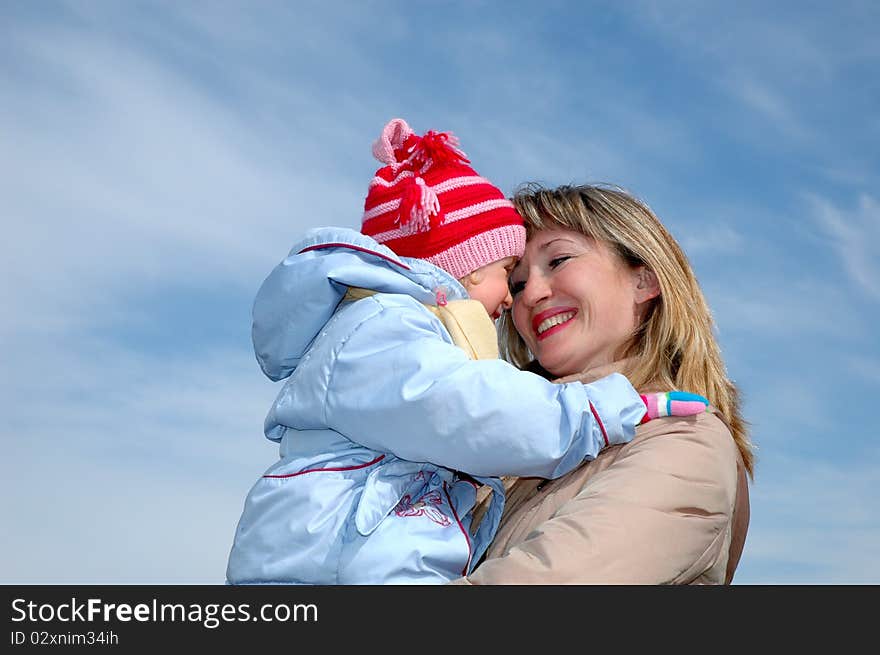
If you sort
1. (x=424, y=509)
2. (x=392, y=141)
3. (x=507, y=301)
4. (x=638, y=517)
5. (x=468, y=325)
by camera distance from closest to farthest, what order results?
(x=638, y=517)
(x=424, y=509)
(x=468, y=325)
(x=507, y=301)
(x=392, y=141)

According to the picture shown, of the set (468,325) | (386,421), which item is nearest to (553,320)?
(468,325)

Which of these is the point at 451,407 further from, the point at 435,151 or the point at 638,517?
the point at 435,151

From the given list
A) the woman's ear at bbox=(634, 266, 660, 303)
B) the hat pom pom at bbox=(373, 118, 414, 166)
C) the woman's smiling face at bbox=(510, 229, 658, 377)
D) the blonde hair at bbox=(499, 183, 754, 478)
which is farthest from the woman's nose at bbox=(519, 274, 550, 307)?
the hat pom pom at bbox=(373, 118, 414, 166)

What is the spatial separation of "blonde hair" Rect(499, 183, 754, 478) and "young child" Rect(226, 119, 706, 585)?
0.74m

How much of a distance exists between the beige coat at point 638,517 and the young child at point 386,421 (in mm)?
119

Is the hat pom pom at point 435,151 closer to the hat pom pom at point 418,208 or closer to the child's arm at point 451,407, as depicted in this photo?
the hat pom pom at point 418,208

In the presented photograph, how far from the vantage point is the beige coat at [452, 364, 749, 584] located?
2920mm

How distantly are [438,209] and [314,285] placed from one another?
961 mm

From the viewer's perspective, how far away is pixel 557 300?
4.45m

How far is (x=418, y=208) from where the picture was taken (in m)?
4.16

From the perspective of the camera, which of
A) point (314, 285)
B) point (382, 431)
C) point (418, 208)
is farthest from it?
point (418, 208)

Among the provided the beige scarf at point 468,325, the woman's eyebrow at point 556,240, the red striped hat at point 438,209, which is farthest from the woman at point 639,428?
the beige scarf at point 468,325

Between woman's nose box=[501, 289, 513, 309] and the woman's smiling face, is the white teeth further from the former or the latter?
woman's nose box=[501, 289, 513, 309]

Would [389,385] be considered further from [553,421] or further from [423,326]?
[553,421]
